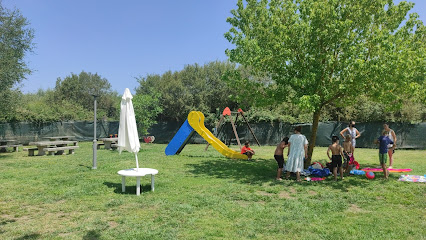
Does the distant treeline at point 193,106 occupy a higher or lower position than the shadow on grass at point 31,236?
higher

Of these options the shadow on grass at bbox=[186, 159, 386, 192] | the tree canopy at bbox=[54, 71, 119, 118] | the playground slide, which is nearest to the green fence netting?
the playground slide

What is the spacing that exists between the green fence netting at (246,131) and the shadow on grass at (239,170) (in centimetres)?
712

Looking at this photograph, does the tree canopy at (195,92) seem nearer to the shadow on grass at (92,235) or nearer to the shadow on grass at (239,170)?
the shadow on grass at (239,170)

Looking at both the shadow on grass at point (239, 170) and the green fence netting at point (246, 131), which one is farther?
the green fence netting at point (246, 131)

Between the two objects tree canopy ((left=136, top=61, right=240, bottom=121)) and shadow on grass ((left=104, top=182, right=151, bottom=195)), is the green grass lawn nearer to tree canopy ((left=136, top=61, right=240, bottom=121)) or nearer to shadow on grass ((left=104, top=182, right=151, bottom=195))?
shadow on grass ((left=104, top=182, right=151, bottom=195))

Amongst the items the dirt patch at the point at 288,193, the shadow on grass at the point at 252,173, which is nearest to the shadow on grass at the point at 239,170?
the shadow on grass at the point at 252,173

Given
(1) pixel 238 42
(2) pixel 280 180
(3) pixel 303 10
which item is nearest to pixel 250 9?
(1) pixel 238 42

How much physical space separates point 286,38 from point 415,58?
3.48 metres

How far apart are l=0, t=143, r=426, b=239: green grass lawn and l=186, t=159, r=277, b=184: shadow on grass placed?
10 centimetres

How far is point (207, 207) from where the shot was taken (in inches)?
235

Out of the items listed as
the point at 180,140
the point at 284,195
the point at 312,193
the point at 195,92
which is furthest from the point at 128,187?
the point at 195,92

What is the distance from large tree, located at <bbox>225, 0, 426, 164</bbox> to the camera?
814cm

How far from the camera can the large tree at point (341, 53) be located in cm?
814

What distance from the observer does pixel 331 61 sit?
833cm
